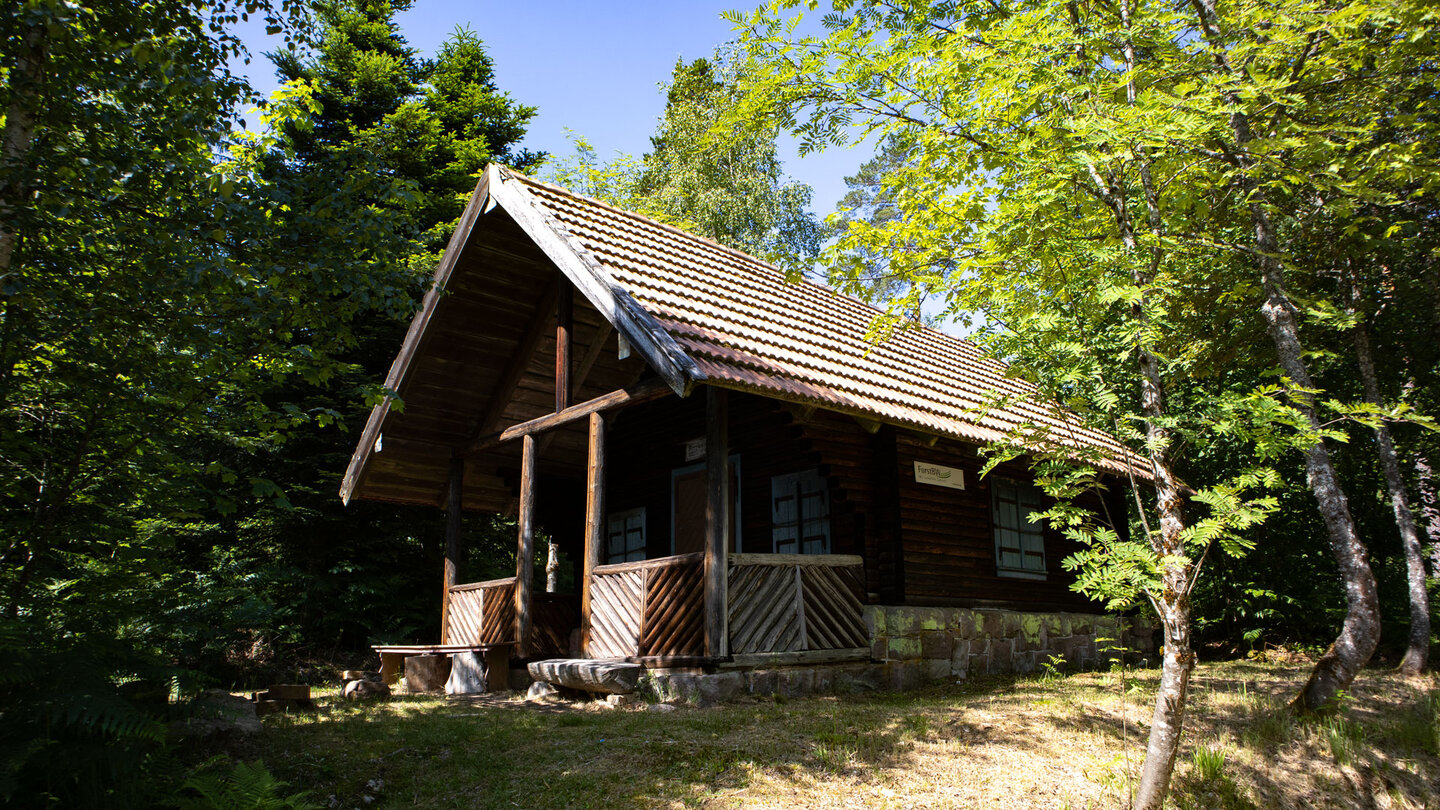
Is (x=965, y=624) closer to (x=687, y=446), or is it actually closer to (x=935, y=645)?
(x=935, y=645)

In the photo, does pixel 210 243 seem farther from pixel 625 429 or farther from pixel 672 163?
pixel 672 163

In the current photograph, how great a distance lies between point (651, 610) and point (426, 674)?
3.61m

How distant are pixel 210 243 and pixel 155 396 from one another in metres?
1.23

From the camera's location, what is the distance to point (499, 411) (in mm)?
11805

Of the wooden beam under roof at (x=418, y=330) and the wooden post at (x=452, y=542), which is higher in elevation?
the wooden beam under roof at (x=418, y=330)

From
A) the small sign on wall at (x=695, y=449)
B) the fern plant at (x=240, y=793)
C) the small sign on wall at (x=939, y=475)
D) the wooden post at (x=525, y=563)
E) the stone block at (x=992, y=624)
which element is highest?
the small sign on wall at (x=695, y=449)

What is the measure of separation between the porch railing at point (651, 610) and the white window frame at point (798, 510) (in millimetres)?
2372

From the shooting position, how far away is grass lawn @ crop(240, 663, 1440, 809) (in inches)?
201

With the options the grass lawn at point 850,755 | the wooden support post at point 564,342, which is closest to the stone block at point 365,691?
the grass lawn at point 850,755

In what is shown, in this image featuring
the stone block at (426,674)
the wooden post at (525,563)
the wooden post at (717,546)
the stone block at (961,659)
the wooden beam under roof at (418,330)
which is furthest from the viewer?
the stone block at (426,674)

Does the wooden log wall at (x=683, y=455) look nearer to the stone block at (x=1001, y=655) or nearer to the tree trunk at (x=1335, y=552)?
the stone block at (x=1001, y=655)

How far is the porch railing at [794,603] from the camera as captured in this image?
834 centimetres

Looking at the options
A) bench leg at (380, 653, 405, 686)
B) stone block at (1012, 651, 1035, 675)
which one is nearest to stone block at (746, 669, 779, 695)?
stone block at (1012, 651, 1035, 675)

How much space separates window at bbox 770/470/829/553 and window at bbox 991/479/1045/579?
9.14ft
